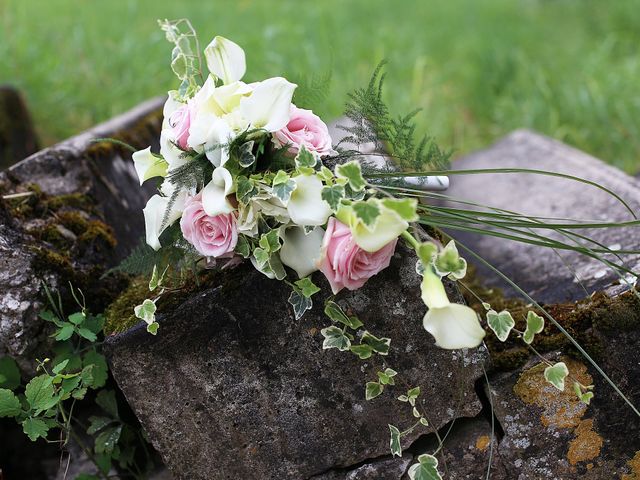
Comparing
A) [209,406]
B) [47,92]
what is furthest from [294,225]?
[47,92]

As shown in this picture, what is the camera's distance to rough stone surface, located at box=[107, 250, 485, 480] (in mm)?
1699

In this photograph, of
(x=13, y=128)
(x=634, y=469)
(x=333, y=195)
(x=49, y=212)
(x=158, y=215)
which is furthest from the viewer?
(x=13, y=128)

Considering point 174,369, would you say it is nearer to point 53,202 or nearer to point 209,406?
point 209,406

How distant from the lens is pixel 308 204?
150cm

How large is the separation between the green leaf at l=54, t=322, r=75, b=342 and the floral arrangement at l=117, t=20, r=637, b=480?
298 mm

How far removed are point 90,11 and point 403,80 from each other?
2.92 meters

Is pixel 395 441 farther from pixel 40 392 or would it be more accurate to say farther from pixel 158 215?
pixel 40 392

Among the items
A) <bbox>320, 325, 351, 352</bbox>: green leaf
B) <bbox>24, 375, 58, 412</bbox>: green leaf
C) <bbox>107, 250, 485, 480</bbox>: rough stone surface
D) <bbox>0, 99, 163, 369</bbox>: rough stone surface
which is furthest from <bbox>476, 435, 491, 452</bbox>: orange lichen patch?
<bbox>0, 99, 163, 369</bbox>: rough stone surface

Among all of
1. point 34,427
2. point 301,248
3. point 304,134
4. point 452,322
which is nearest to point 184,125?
point 304,134

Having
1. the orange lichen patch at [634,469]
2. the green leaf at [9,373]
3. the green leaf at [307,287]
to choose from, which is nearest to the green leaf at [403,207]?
the green leaf at [307,287]

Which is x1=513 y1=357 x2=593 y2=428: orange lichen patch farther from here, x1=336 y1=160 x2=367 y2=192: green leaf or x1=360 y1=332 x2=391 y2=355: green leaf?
x1=336 y1=160 x2=367 y2=192: green leaf

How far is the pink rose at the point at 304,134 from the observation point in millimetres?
1604

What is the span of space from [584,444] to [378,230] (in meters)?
0.82

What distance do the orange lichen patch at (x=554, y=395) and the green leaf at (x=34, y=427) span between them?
1.15 metres
